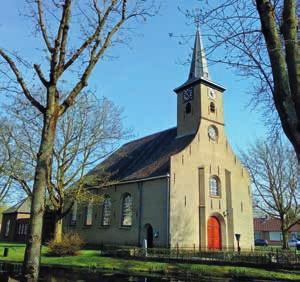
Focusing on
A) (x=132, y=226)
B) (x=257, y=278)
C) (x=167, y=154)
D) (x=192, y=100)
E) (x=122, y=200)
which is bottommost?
(x=257, y=278)

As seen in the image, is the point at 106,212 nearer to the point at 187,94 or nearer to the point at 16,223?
the point at 187,94

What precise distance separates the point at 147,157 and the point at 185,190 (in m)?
6.87

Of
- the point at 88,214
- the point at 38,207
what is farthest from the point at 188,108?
the point at 38,207

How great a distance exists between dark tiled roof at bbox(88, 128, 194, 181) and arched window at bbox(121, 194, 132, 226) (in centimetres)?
192

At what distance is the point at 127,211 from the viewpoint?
3098cm

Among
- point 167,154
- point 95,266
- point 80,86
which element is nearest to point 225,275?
point 95,266

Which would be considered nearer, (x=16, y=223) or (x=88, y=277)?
(x=88, y=277)

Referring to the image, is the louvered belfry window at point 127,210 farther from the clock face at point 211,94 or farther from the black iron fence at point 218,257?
the clock face at point 211,94

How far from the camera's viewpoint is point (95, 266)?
1873cm

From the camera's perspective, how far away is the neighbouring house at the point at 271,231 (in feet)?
209

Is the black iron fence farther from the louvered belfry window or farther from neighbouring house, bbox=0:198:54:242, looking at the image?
neighbouring house, bbox=0:198:54:242

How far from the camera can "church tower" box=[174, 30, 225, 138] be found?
31062 millimetres

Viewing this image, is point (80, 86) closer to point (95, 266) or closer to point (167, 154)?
point (95, 266)

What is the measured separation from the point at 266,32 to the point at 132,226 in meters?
25.2
